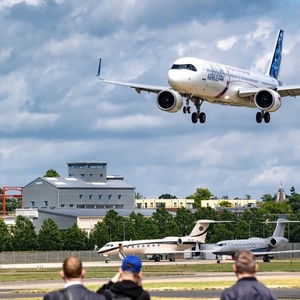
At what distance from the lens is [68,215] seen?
7446 inches

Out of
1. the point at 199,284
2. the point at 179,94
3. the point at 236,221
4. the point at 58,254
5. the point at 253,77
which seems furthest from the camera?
the point at 236,221

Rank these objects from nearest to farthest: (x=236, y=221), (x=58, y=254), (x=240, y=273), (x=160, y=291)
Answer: (x=240, y=273)
(x=160, y=291)
(x=58, y=254)
(x=236, y=221)

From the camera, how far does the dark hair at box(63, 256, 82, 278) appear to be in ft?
48.5

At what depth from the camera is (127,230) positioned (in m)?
166

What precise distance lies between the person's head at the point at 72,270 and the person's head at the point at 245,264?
211 cm

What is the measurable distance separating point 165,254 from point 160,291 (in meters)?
88.6

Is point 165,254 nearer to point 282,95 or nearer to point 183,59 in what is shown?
point 282,95

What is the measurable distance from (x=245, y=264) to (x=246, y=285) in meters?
0.31

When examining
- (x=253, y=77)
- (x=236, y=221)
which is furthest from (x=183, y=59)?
(x=236, y=221)

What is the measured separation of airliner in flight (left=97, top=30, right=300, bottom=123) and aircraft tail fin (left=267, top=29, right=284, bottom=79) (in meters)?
10.7

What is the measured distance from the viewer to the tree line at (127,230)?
500ft

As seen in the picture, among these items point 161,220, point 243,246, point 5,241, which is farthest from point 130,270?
point 161,220

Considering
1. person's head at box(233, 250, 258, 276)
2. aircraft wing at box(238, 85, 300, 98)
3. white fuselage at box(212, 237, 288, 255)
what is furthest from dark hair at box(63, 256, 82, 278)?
white fuselage at box(212, 237, 288, 255)

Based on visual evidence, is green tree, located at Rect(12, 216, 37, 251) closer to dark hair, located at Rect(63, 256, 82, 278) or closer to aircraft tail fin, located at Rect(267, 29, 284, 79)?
aircraft tail fin, located at Rect(267, 29, 284, 79)
